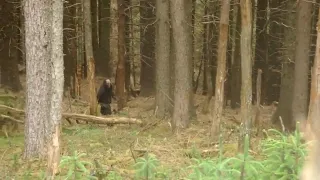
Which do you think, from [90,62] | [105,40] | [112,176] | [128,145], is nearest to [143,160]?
[112,176]

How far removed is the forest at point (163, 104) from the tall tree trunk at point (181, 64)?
0.10 ft

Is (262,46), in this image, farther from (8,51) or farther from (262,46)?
(8,51)

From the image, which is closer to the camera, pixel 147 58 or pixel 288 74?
pixel 288 74

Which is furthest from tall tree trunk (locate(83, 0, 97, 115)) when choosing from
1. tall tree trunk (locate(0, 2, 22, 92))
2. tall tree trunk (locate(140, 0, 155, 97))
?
tall tree trunk (locate(140, 0, 155, 97))

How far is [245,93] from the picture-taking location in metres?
12.0

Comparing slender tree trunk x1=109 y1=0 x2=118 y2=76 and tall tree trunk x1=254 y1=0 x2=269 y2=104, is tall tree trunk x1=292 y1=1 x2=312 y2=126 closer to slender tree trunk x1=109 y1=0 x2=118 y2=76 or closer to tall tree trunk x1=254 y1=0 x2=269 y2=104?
tall tree trunk x1=254 y1=0 x2=269 y2=104

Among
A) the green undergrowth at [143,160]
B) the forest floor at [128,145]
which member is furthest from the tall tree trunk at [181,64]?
the green undergrowth at [143,160]

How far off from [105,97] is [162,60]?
3135mm

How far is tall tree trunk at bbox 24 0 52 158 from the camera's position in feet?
33.5

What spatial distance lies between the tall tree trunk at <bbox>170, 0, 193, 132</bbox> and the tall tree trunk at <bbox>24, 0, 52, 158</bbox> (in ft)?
15.7

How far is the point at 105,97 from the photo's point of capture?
18750 millimetres

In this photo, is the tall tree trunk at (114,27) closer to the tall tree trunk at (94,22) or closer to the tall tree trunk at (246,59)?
the tall tree trunk at (94,22)

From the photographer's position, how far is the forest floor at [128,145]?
9.80 meters

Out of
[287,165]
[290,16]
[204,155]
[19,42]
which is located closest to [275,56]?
[290,16]
